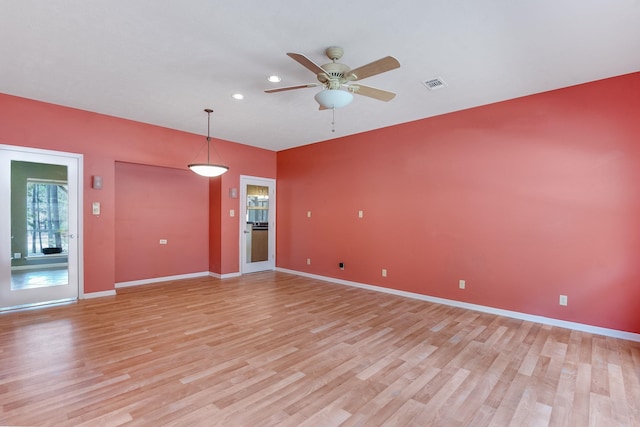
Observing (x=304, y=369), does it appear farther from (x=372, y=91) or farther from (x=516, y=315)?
(x=516, y=315)

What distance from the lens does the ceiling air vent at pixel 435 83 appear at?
11.7 ft

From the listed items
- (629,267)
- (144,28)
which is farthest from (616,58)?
(144,28)

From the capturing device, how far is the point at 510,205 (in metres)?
4.14

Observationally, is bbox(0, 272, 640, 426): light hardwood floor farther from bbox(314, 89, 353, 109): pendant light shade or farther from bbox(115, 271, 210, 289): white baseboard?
bbox(314, 89, 353, 109): pendant light shade

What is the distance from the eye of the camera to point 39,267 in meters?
4.45

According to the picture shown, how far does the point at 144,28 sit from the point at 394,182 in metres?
4.04

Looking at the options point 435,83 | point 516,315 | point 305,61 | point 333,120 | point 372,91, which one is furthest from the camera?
point 333,120

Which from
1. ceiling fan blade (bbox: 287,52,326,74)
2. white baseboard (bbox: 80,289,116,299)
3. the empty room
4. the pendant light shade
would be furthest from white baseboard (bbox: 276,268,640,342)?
white baseboard (bbox: 80,289,116,299)

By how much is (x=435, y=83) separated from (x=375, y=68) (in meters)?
1.39

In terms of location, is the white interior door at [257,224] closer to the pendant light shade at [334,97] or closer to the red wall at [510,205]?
the red wall at [510,205]

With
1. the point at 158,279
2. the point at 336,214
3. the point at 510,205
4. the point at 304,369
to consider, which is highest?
the point at 510,205

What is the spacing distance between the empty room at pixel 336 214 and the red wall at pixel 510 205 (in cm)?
3

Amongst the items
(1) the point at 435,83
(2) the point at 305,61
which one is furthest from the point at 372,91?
(1) the point at 435,83

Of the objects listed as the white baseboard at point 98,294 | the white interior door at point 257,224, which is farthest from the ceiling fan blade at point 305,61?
the white baseboard at point 98,294
